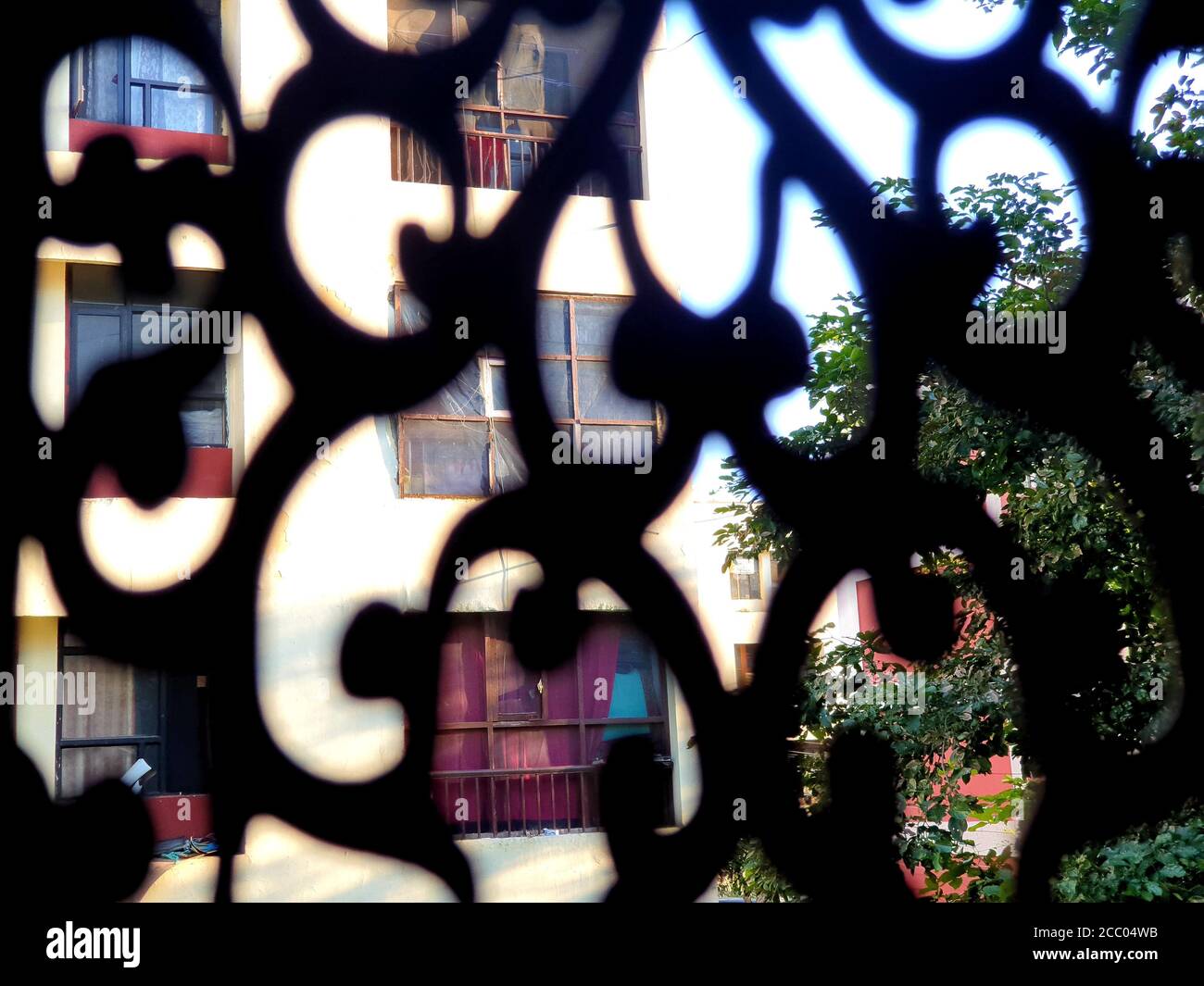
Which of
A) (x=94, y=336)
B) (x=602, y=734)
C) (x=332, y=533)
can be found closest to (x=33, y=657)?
(x=332, y=533)

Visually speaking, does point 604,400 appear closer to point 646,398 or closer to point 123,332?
point 646,398

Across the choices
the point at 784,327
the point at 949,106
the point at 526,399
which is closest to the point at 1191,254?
the point at 949,106

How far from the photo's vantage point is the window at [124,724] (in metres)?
2.82

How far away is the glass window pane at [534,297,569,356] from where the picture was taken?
275 cm

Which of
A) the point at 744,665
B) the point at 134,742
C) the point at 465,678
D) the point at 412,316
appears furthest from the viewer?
the point at 465,678

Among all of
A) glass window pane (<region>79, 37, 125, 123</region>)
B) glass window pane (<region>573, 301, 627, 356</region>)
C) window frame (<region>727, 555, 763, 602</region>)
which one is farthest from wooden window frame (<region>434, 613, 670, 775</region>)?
glass window pane (<region>79, 37, 125, 123</region>)

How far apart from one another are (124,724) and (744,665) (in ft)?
5.86

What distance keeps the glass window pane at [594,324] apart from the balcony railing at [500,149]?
31cm

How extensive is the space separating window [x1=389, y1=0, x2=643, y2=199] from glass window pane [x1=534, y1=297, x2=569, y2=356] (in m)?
0.31

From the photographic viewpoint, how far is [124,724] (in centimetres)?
332

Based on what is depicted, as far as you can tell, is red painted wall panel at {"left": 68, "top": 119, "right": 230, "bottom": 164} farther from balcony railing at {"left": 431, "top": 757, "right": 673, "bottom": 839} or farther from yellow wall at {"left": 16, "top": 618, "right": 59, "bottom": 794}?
balcony railing at {"left": 431, "top": 757, "right": 673, "bottom": 839}

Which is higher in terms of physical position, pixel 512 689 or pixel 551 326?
pixel 551 326

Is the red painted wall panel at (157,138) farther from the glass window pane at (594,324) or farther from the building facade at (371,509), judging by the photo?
the glass window pane at (594,324)

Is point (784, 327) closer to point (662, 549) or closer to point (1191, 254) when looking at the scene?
point (662, 549)
